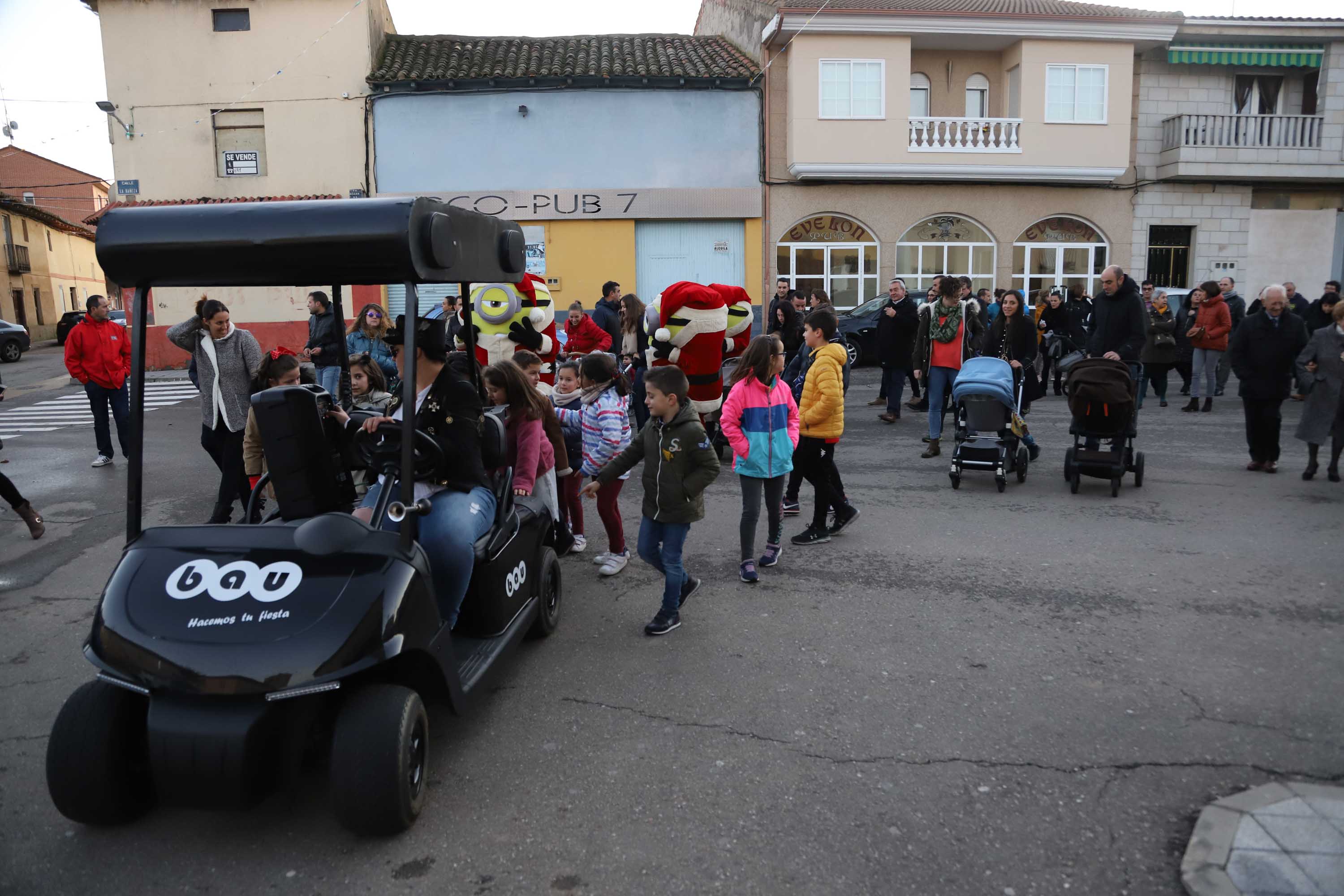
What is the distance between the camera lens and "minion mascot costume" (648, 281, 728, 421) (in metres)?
8.73

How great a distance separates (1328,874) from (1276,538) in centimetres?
453

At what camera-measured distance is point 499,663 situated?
406cm

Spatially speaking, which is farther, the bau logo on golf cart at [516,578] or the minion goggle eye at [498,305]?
the minion goggle eye at [498,305]

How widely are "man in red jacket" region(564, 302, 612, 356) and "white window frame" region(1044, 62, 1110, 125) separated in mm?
16445

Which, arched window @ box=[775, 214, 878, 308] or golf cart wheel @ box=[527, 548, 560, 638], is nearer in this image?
golf cart wheel @ box=[527, 548, 560, 638]

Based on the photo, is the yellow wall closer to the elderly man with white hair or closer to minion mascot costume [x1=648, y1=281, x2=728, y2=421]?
minion mascot costume [x1=648, y1=281, x2=728, y2=421]

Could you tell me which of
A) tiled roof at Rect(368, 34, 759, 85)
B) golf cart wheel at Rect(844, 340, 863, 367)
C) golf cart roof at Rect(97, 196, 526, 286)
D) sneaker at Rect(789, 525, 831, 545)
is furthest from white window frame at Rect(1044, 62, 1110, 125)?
golf cart roof at Rect(97, 196, 526, 286)

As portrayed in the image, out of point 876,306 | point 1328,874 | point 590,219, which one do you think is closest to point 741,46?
point 590,219

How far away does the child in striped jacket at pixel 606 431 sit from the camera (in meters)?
6.10

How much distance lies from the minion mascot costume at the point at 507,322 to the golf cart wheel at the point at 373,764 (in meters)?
5.65

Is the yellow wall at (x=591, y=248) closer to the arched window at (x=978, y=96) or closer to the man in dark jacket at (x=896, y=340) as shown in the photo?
the arched window at (x=978, y=96)

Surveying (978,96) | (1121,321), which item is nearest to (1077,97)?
(978,96)

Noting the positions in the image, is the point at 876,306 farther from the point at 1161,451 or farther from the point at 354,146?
the point at 354,146

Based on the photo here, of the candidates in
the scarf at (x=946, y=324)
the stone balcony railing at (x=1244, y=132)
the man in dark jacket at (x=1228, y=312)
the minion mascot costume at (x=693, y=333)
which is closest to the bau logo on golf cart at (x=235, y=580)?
the minion mascot costume at (x=693, y=333)
